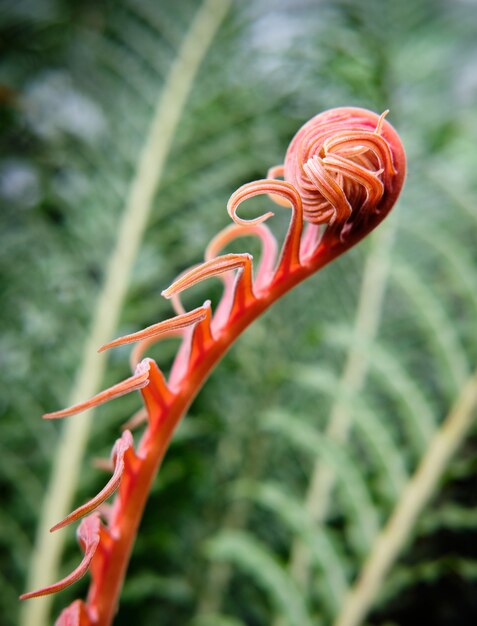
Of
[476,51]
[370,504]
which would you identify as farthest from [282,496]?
[476,51]

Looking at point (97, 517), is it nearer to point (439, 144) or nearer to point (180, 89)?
point (180, 89)

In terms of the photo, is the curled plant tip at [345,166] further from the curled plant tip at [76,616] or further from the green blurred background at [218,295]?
the green blurred background at [218,295]

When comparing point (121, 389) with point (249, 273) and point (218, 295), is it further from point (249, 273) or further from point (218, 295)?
point (218, 295)

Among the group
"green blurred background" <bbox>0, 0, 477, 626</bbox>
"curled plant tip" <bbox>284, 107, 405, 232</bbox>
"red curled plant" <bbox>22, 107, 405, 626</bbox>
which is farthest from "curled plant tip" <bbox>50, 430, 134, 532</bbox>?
"green blurred background" <bbox>0, 0, 477, 626</bbox>

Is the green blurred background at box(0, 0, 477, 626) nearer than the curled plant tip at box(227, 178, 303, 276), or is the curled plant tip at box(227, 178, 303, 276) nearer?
the curled plant tip at box(227, 178, 303, 276)

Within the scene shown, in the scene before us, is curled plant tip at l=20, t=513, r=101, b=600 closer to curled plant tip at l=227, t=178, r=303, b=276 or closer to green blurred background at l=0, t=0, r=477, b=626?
curled plant tip at l=227, t=178, r=303, b=276

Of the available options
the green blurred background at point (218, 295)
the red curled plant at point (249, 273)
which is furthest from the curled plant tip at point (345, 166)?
the green blurred background at point (218, 295)
